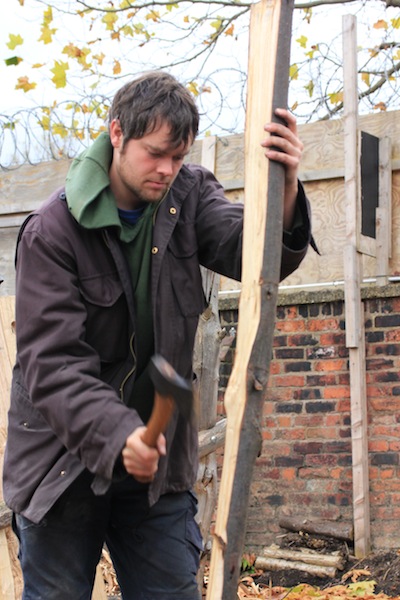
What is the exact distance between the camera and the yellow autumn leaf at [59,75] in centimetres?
876

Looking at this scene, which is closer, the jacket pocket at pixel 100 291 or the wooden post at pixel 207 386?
the jacket pocket at pixel 100 291

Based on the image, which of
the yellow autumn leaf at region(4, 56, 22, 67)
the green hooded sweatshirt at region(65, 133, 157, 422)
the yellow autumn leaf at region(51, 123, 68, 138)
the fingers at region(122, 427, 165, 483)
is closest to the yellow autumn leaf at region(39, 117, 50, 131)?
the yellow autumn leaf at region(51, 123, 68, 138)

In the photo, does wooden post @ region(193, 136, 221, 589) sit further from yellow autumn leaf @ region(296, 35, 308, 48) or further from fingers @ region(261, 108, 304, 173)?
yellow autumn leaf @ region(296, 35, 308, 48)

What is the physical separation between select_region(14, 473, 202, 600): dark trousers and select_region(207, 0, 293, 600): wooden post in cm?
35

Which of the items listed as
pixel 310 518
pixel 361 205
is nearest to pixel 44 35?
pixel 361 205

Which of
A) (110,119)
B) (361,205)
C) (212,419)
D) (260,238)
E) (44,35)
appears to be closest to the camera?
(260,238)

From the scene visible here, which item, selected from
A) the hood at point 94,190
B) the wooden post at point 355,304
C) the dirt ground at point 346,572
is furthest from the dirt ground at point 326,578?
the hood at point 94,190

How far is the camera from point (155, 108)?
7.97 ft

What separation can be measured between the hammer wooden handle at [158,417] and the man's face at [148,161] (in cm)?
69

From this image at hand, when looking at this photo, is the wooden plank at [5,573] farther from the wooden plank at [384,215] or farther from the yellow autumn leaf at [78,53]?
the yellow autumn leaf at [78,53]

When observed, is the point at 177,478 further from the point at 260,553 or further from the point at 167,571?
the point at 260,553

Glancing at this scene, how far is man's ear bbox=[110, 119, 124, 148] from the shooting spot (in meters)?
2.52

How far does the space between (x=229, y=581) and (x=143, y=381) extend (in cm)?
61

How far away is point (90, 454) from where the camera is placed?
232 centimetres
